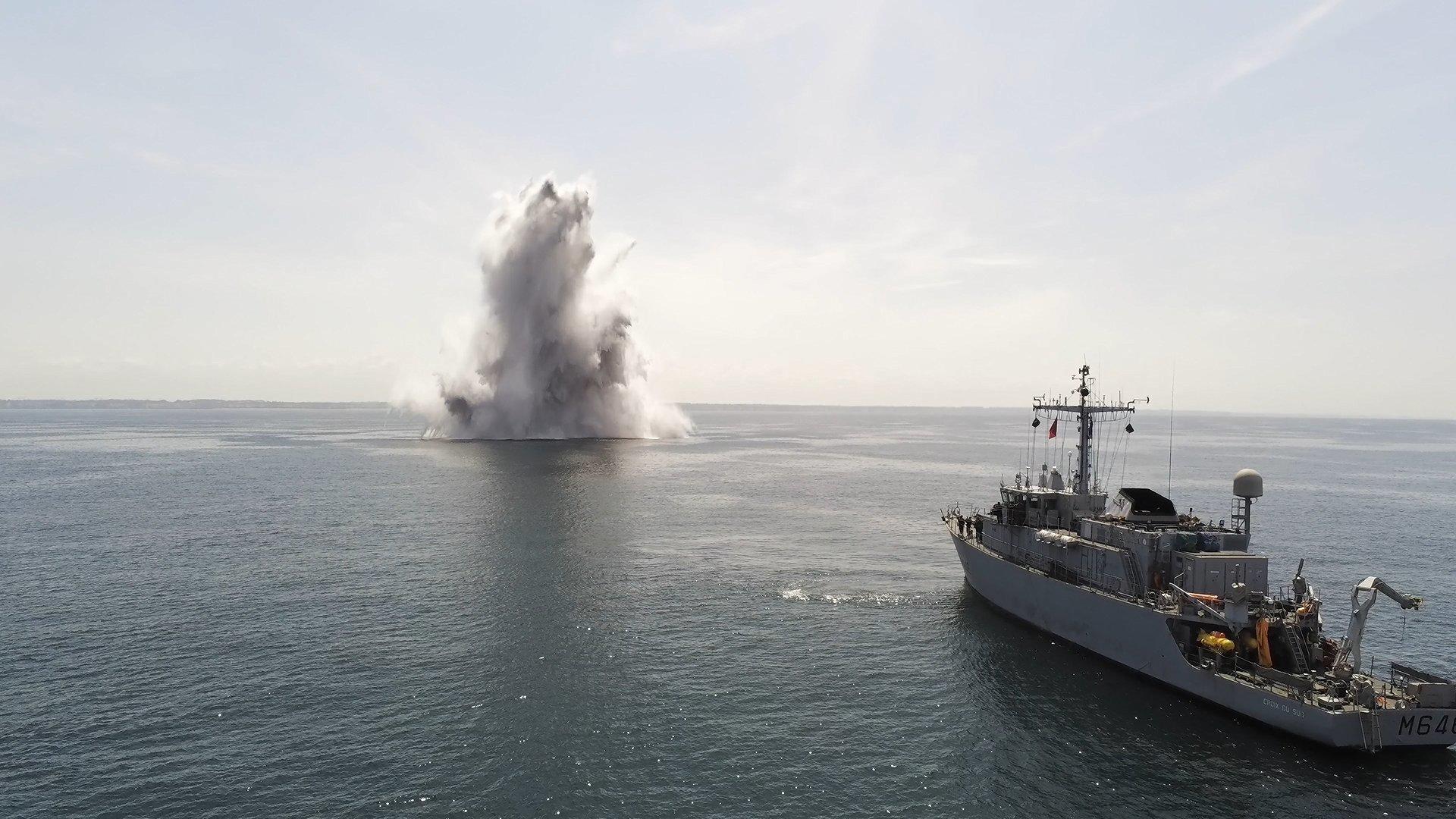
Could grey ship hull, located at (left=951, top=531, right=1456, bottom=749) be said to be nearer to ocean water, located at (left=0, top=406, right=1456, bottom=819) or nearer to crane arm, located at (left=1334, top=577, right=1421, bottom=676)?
ocean water, located at (left=0, top=406, right=1456, bottom=819)

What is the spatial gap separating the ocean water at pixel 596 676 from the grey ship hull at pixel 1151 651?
33.4 inches

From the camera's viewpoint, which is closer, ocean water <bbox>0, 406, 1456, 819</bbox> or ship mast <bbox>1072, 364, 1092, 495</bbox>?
ocean water <bbox>0, 406, 1456, 819</bbox>

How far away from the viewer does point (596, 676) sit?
1286 inches

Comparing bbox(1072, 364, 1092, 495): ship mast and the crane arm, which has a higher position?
bbox(1072, 364, 1092, 495): ship mast

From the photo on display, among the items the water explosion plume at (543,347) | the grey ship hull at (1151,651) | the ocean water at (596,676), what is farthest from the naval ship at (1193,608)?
the water explosion plume at (543,347)

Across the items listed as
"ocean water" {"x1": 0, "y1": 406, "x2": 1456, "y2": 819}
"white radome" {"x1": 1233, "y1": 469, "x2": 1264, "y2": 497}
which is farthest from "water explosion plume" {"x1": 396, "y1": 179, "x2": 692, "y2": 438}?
"white radome" {"x1": 1233, "y1": 469, "x2": 1264, "y2": 497}

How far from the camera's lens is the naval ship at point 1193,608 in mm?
26516

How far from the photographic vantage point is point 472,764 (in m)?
24.6

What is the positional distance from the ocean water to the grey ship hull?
85cm

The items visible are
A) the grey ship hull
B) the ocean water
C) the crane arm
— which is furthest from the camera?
the crane arm

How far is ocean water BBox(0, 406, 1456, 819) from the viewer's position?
77.2 feet

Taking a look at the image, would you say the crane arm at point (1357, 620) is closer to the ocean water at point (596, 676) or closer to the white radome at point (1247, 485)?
the ocean water at point (596, 676)

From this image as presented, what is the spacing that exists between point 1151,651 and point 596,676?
24741mm

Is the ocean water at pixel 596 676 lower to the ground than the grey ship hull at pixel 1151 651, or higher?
lower
